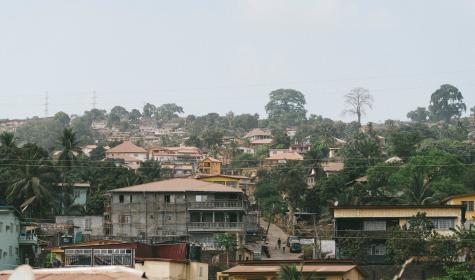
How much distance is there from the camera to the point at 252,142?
184m

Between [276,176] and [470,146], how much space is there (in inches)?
1358

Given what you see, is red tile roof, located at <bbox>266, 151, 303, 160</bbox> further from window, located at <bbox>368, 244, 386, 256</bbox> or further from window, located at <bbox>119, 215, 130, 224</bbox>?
window, located at <bbox>368, 244, 386, 256</bbox>

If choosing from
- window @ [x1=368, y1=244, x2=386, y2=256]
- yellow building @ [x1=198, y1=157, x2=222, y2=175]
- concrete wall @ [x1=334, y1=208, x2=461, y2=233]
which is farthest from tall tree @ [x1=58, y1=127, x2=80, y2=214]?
yellow building @ [x1=198, y1=157, x2=222, y2=175]

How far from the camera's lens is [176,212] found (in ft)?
250

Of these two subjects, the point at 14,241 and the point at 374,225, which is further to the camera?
the point at 374,225

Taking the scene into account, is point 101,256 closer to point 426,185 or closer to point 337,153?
point 426,185

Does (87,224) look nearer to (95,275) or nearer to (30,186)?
(30,186)

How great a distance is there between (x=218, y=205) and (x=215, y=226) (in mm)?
1693

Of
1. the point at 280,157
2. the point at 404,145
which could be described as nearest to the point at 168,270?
the point at 404,145

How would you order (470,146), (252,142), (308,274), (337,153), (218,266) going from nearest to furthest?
(308,274) < (218,266) < (470,146) < (337,153) < (252,142)

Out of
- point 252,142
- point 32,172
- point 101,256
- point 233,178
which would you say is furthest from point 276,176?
point 252,142

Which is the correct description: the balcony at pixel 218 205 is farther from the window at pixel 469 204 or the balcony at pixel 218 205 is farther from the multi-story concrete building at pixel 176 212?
the window at pixel 469 204

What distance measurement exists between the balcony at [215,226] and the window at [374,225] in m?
11.3

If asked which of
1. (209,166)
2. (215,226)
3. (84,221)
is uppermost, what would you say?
(209,166)
